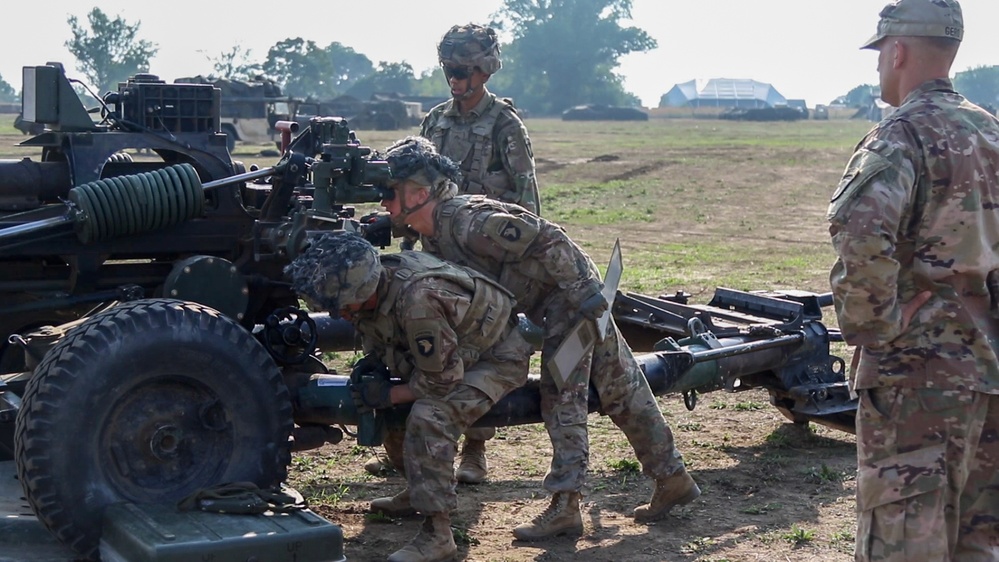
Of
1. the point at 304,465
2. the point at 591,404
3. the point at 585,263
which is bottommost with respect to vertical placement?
the point at 304,465

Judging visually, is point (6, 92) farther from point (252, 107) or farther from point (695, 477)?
point (695, 477)

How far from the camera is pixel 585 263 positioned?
556 centimetres

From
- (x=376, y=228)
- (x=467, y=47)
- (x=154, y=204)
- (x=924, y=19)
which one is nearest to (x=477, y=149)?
(x=467, y=47)

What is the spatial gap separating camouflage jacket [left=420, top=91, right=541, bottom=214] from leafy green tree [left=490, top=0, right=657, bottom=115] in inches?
3610

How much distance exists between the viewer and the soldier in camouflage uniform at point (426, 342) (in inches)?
192

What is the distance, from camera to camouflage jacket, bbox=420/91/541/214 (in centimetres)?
692

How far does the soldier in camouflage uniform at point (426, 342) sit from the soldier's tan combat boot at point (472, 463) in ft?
4.09

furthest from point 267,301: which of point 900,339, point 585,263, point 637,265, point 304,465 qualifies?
point 637,265

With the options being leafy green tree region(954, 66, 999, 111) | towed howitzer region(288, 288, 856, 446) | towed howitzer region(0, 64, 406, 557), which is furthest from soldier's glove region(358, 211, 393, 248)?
leafy green tree region(954, 66, 999, 111)

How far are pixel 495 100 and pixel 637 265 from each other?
24.0ft

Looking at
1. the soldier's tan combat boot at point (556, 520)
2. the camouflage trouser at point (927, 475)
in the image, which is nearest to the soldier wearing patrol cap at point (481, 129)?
the soldier's tan combat boot at point (556, 520)

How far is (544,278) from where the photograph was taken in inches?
218

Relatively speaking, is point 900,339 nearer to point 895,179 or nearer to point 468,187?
point 895,179

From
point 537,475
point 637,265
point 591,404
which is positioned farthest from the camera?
point 637,265
